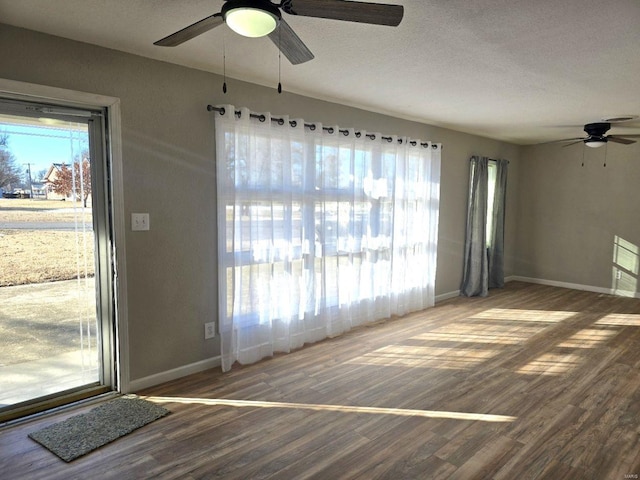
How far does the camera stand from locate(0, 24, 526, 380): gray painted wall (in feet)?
8.48

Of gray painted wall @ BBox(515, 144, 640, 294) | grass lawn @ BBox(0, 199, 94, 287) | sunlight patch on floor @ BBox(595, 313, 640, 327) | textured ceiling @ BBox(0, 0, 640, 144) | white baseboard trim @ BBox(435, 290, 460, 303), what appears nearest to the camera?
textured ceiling @ BBox(0, 0, 640, 144)

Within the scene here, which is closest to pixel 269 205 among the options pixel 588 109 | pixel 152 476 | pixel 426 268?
pixel 152 476

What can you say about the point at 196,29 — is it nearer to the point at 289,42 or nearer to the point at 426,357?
the point at 289,42

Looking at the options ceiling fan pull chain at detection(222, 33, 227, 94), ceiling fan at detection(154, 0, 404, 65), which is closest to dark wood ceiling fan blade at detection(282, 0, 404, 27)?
ceiling fan at detection(154, 0, 404, 65)

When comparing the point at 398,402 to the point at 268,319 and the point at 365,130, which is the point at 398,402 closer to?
the point at 268,319

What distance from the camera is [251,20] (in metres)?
1.63

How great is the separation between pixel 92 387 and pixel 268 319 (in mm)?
1406

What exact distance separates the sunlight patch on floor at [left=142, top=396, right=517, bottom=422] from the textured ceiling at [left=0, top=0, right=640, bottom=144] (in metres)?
2.39

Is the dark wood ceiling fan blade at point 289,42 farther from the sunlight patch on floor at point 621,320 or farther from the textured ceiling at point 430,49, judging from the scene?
the sunlight patch on floor at point 621,320

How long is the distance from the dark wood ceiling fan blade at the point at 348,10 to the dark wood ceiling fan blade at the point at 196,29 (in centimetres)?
32

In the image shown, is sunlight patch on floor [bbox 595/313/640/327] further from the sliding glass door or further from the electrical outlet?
the sliding glass door

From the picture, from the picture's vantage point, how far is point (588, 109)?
13.7 ft

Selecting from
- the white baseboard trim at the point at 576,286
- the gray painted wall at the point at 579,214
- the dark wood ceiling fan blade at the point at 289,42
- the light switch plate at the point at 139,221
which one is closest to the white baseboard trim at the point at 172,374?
the light switch plate at the point at 139,221

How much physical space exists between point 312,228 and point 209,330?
1.31 meters
